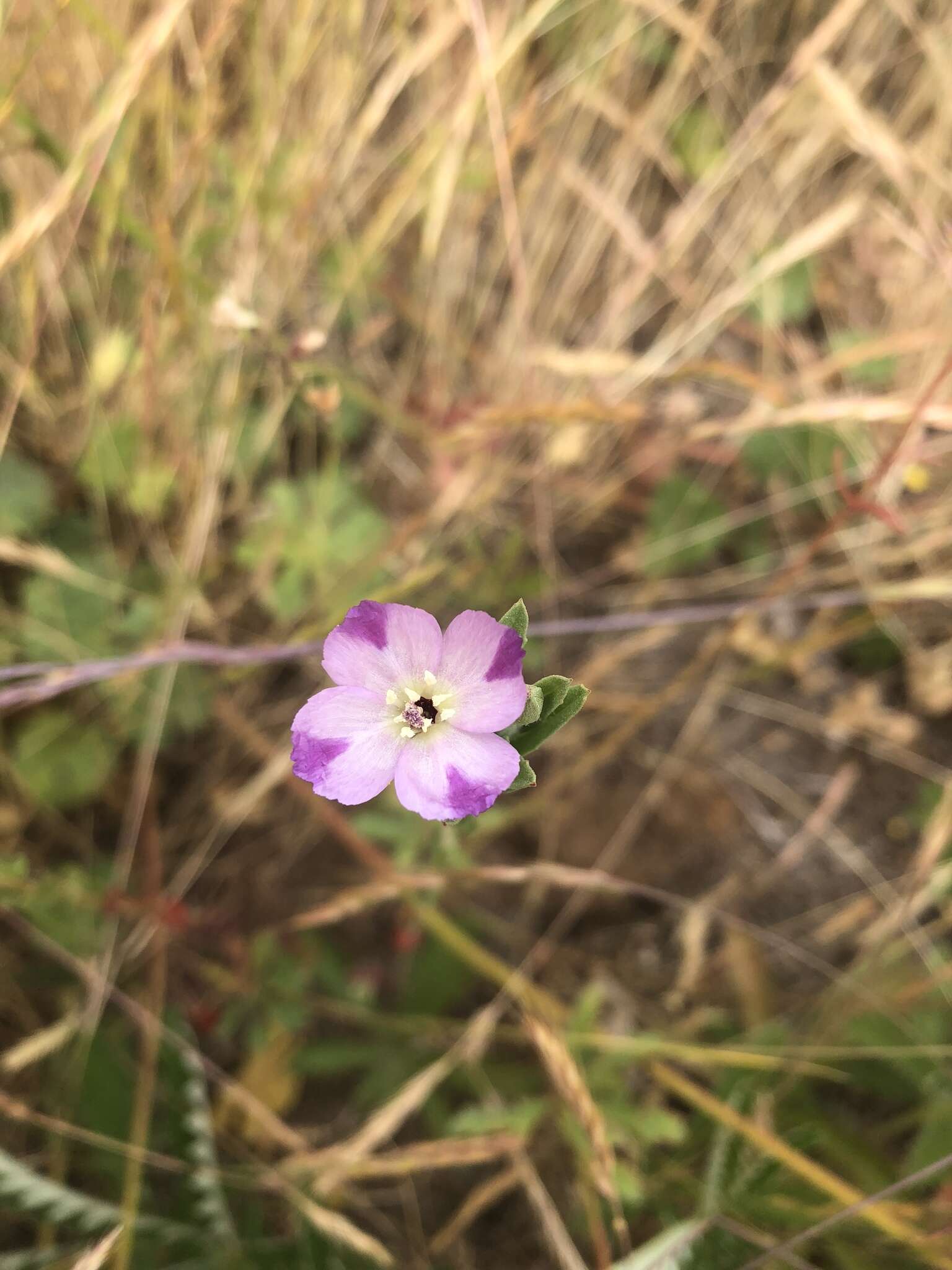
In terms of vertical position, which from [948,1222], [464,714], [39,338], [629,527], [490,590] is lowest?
[948,1222]

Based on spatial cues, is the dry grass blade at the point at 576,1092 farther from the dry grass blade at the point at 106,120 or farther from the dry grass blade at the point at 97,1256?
the dry grass blade at the point at 106,120

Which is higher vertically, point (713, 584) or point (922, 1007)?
point (713, 584)

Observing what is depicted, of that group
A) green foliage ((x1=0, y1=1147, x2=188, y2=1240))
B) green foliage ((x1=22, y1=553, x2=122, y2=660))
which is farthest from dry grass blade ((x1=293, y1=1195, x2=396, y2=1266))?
green foliage ((x1=22, y1=553, x2=122, y2=660))

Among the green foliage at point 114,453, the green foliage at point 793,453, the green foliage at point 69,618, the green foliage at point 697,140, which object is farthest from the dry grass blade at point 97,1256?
the green foliage at point 697,140

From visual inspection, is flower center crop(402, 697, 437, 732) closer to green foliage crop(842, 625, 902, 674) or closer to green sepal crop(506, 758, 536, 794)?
green sepal crop(506, 758, 536, 794)

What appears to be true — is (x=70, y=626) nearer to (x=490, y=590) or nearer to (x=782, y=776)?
(x=490, y=590)

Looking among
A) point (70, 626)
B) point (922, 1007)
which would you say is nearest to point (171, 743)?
point (70, 626)

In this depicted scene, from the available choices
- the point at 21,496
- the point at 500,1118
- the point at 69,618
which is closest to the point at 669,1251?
the point at 500,1118

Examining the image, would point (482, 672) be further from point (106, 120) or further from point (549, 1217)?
point (106, 120)
